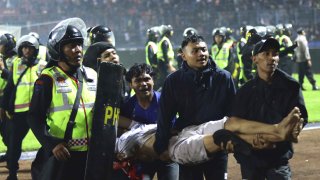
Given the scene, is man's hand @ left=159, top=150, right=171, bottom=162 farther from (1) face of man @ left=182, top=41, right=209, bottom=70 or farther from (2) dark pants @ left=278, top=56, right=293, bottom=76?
(2) dark pants @ left=278, top=56, right=293, bottom=76

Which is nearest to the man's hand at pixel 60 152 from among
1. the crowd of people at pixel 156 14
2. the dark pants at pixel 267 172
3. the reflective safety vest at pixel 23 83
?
the dark pants at pixel 267 172

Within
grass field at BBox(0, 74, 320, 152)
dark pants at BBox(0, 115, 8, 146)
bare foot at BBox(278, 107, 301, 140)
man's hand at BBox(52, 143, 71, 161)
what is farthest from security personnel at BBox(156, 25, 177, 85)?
bare foot at BBox(278, 107, 301, 140)

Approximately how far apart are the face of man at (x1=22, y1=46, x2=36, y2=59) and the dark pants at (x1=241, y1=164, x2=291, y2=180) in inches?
163

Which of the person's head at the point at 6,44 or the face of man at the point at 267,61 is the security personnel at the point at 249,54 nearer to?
the person's head at the point at 6,44

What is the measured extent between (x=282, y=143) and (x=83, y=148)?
1.48 m

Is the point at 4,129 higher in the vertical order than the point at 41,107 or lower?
lower

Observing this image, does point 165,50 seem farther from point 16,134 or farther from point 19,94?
point 16,134

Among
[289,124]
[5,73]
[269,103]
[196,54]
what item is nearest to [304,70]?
[5,73]

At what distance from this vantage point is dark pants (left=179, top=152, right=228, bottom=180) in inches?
219

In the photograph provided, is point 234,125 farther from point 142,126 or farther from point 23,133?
point 23,133

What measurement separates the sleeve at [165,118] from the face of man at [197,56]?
0.81 ft

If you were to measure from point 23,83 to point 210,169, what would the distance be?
3.90m

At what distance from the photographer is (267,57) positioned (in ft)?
17.6

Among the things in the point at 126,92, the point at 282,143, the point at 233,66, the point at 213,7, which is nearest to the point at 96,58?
the point at 126,92
